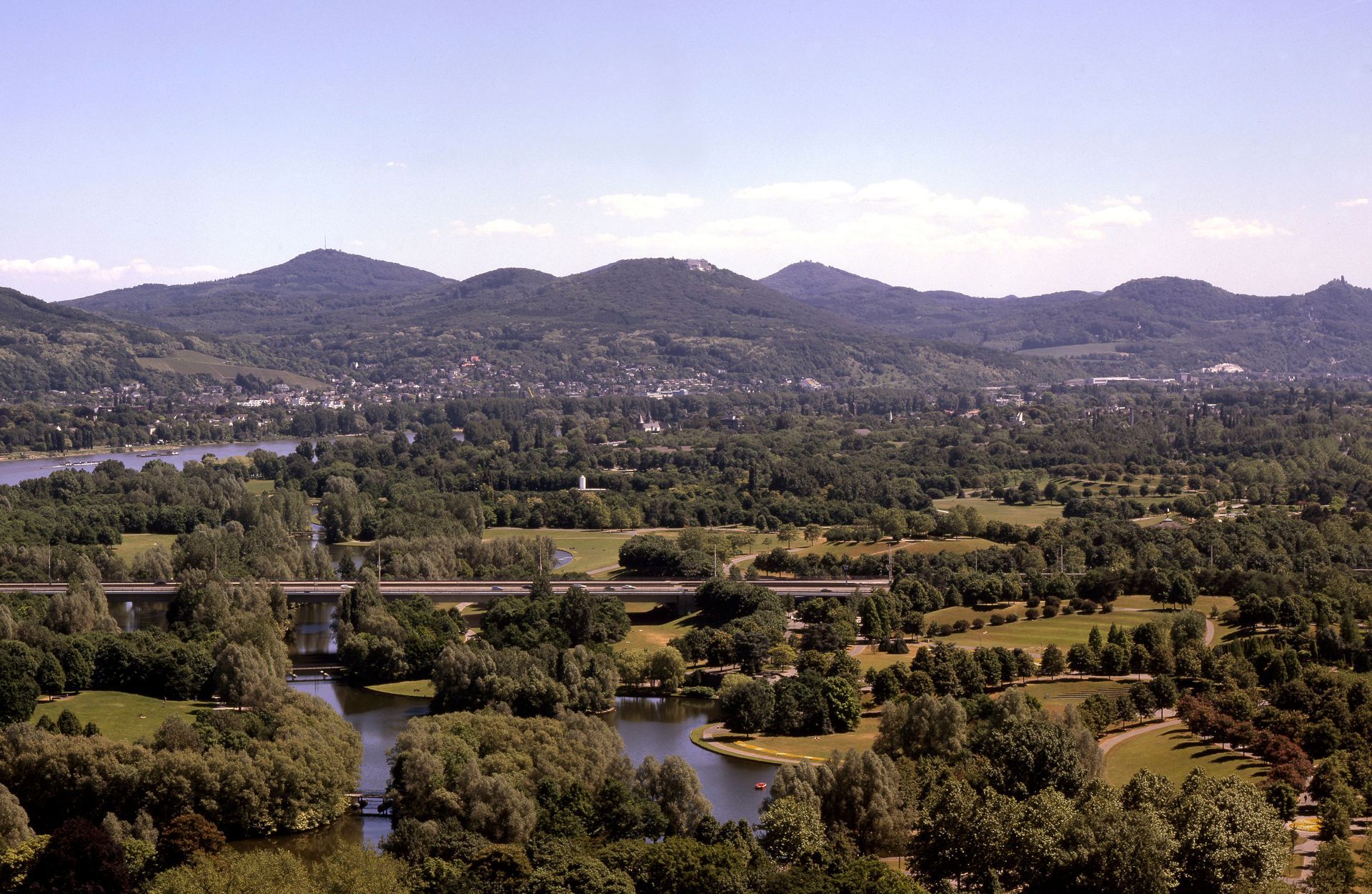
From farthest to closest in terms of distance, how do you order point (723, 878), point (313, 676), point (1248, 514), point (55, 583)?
point (1248, 514)
point (55, 583)
point (313, 676)
point (723, 878)

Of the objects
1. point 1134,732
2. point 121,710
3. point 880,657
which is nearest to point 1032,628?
point 880,657

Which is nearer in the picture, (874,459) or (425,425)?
(874,459)

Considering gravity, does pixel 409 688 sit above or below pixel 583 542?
below

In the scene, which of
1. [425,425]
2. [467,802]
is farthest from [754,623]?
[425,425]

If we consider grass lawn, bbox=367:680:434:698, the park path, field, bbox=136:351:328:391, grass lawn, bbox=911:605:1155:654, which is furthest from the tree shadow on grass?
field, bbox=136:351:328:391

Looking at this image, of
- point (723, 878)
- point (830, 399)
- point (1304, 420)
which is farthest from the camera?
point (830, 399)

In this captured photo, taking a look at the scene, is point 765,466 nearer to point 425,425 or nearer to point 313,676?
point 313,676

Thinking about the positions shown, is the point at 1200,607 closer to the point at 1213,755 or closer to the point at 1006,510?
the point at 1213,755

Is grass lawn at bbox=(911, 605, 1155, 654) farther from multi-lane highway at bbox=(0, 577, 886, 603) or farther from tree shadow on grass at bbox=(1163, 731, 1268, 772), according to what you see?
tree shadow on grass at bbox=(1163, 731, 1268, 772)
